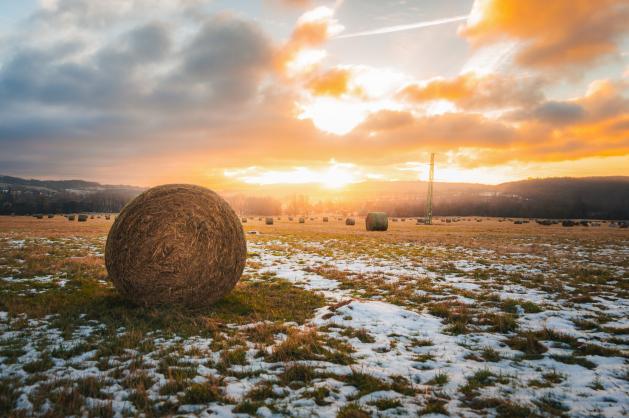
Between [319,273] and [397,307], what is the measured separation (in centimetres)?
532

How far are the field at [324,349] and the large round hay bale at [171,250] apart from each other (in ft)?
1.81

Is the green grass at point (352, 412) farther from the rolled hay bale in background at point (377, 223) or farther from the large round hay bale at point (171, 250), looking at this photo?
the rolled hay bale in background at point (377, 223)

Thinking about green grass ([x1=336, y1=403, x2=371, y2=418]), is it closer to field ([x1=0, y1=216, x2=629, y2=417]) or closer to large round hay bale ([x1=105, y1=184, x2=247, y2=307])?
field ([x1=0, y1=216, x2=629, y2=417])

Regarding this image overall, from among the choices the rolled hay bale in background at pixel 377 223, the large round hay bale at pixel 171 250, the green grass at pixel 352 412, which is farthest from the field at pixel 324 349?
the rolled hay bale in background at pixel 377 223

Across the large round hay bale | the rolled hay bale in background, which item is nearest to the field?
the large round hay bale

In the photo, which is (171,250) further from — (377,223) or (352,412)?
(377,223)

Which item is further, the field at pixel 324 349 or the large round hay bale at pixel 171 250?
the large round hay bale at pixel 171 250

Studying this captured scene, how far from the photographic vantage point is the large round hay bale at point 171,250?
28.3ft

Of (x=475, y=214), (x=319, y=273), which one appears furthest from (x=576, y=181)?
(x=319, y=273)

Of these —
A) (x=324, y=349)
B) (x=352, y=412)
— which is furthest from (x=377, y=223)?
(x=352, y=412)

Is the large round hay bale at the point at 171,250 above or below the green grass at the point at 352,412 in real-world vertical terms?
above

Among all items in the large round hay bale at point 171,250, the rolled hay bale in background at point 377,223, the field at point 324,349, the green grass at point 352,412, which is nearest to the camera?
the green grass at point 352,412

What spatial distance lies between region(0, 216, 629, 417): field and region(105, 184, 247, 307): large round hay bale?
55cm

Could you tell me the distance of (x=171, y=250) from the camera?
8766mm
